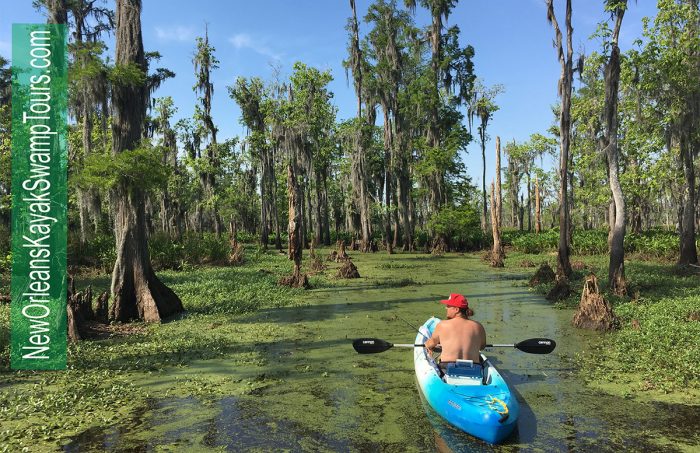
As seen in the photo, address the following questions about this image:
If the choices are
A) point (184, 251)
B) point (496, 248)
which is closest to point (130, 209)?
point (184, 251)

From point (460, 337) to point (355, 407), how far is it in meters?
1.83

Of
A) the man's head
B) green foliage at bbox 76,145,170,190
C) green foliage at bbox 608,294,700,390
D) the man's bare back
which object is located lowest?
green foliage at bbox 608,294,700,390

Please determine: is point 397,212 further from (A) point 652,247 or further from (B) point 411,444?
(B) point 411,444

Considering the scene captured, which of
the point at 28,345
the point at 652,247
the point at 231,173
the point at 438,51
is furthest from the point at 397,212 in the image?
the point at 28,345

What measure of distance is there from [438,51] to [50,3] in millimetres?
28352

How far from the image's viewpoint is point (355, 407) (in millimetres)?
6430

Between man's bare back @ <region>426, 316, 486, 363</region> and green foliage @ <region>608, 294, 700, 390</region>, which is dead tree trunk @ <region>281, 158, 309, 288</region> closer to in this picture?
green foliage @ <region>608, 294, 700, 390</region>

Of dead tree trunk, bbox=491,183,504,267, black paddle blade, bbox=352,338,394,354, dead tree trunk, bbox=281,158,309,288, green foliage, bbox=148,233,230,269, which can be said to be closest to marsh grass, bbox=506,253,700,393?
black paddle blade, bbox=352,338,394,354

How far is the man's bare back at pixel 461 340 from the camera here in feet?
20.9

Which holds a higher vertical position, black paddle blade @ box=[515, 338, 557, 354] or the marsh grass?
black paddle blade @ box=[515, 338, 557, 354]

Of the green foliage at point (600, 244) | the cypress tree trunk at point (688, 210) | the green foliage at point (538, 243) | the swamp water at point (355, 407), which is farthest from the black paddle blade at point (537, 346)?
the green foliage at point (538, 243)

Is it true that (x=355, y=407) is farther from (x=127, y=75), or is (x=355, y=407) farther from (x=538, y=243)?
(x=538, y=243)

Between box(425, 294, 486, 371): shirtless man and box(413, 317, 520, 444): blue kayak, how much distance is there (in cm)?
14

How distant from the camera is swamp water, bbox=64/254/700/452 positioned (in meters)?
5.30
